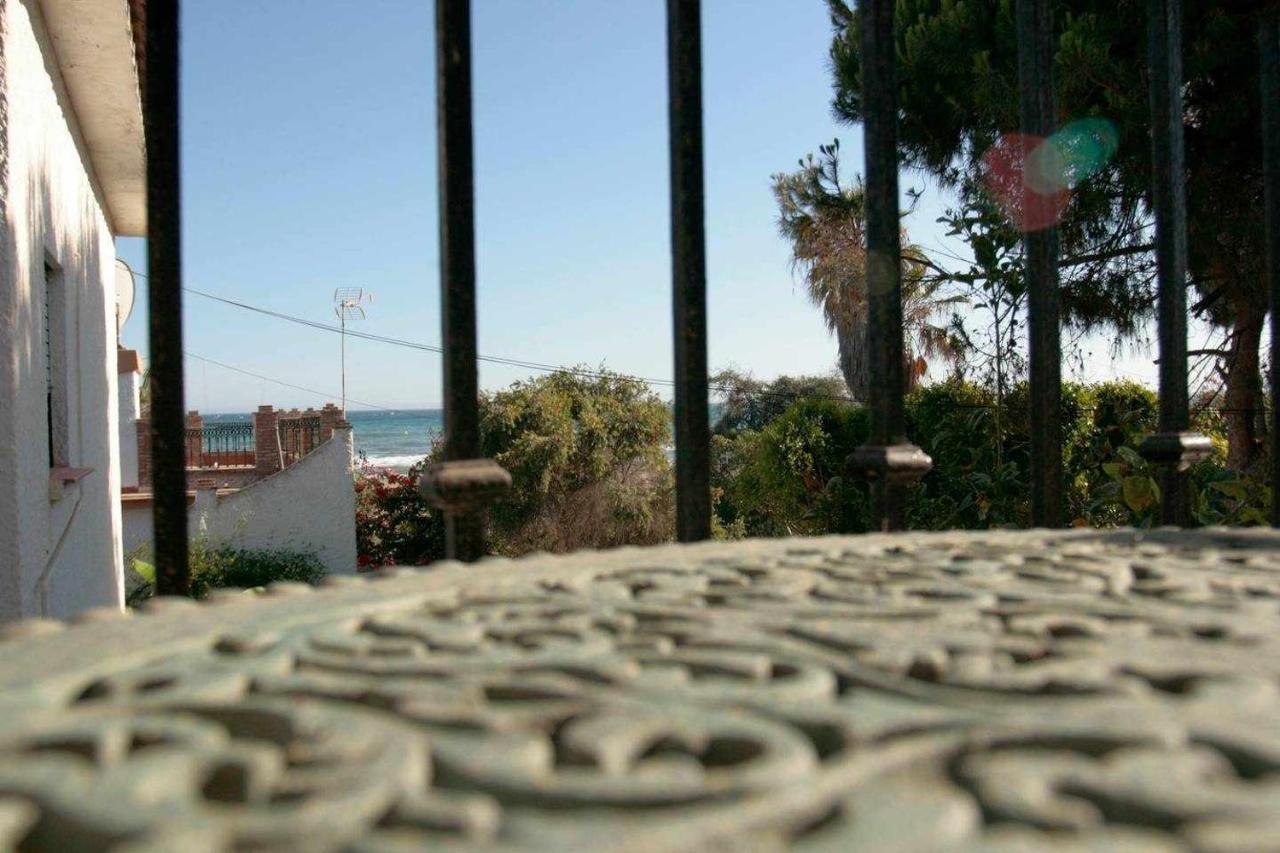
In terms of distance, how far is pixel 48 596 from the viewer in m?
3.49

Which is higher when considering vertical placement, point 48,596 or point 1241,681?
point 1241,681

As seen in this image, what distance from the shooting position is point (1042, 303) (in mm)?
1816

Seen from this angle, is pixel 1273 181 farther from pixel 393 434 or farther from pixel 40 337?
pixel 393 434

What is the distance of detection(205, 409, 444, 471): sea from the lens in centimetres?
5119

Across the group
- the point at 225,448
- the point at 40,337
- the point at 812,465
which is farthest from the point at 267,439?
the point at 40,337

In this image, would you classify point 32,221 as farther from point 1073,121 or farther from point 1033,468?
point 1073,121

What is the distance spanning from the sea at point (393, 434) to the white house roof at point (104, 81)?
118 ft

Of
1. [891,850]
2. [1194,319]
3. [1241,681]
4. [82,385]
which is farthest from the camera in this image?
[1194,319]

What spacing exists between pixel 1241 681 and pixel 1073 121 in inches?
277

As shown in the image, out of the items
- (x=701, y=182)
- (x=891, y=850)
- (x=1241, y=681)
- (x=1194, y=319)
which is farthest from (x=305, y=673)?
(x=1194, y=319)

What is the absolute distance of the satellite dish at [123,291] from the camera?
8241 millimetres

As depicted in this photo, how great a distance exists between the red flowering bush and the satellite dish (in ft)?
21.2

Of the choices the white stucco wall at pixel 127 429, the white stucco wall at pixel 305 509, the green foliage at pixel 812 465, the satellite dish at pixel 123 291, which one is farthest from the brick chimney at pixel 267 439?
the green foliage at pixel 812 465

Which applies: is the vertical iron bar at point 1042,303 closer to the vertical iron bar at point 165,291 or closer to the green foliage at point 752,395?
the vertical iron bar at point 165,291
